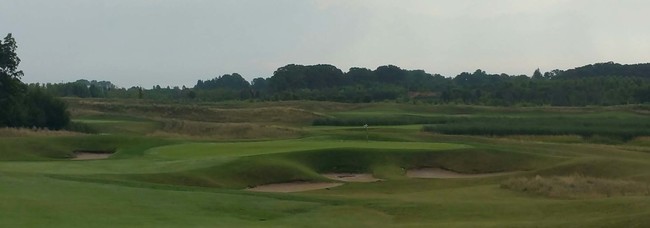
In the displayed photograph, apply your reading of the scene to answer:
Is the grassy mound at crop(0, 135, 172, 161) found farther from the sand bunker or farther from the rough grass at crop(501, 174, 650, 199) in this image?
the rough grass at crop(501, 174, 650, 199)

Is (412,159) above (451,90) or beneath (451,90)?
beneath

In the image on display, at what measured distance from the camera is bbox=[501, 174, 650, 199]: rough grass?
993 inches

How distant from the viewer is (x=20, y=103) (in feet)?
195

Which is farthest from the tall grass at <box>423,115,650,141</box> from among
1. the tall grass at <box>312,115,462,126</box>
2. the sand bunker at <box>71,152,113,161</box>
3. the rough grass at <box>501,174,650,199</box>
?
the rough grass at <box>501,174,650,199</box>

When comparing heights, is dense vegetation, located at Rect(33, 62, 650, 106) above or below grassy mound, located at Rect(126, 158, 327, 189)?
above

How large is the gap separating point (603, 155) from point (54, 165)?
77.8ft

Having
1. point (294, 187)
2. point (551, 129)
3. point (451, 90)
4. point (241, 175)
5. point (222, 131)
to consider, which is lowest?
point (294, 187)

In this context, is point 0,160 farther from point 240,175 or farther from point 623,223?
point 623,223

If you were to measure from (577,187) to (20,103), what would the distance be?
44524 millimetres

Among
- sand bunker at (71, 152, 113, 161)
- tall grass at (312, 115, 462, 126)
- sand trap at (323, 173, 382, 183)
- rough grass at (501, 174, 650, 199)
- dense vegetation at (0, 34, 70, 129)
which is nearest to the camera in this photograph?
rough grass at (501, 174, 650, 199)

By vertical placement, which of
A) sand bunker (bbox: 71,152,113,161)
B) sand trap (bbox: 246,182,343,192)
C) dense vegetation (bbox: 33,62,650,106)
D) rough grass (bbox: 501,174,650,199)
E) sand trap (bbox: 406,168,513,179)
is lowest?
sand trap (bbox: 246,182,343,192)

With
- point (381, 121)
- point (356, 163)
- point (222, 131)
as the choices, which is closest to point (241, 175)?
point (356, 163)

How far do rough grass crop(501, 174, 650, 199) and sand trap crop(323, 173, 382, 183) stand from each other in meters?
7.15

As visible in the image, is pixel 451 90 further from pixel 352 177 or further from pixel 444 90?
pixel 352 177
